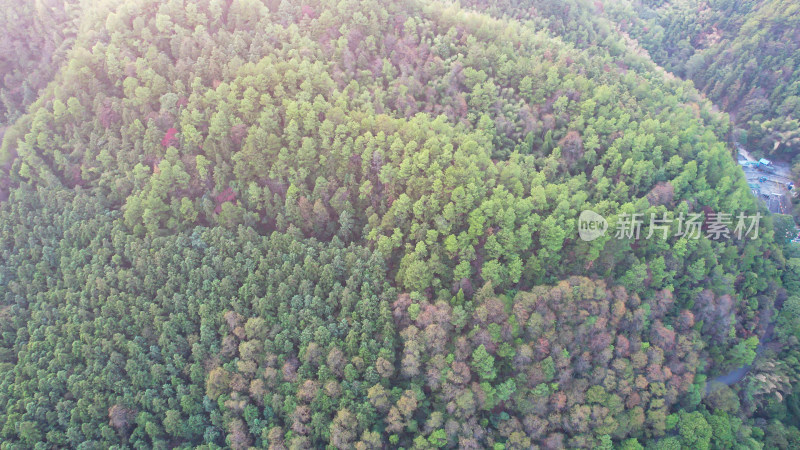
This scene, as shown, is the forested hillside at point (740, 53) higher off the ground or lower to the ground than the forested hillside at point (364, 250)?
higher

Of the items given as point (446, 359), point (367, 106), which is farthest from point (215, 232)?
point (446, 359)

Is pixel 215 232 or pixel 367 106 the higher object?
pixel 367 106

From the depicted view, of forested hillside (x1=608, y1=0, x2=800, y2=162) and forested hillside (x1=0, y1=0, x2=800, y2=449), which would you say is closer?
forested hillside (x1=0, y1=0, x2=800, y2=449)

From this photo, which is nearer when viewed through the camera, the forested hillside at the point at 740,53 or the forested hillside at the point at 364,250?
the forested hillside at the point at 364,250

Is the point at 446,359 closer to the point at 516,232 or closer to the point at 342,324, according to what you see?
the point at 342,324

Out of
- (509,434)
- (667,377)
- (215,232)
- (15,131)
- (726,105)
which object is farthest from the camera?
(726,105)

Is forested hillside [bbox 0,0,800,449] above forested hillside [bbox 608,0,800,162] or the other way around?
the other way around

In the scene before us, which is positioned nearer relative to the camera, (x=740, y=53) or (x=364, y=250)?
(x=364, y=250)

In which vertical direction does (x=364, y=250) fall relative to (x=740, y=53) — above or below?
below
